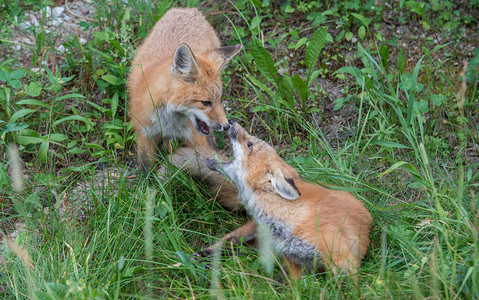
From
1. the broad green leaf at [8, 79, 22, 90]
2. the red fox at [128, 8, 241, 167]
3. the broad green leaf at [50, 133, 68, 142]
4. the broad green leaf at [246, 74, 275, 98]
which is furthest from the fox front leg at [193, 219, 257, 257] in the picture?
the broad green leaf at [8, 79, 22, 90]

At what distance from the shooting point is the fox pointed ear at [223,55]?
16.5 feet

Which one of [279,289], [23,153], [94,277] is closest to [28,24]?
[23,153]

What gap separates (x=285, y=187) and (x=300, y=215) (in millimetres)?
243

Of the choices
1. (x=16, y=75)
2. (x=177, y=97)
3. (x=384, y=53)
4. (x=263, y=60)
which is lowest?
(x=16, y=75)

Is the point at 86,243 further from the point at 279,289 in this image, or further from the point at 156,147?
the point at 279,289

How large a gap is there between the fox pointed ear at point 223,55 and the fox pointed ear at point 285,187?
5.71 ft

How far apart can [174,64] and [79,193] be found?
1507 millimetres

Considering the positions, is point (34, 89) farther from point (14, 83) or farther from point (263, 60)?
point (263, 60)

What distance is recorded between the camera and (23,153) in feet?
17.0

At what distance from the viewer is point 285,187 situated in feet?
11.8

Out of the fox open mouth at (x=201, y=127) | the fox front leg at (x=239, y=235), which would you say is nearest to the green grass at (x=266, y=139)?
the fox front leg at (x=239, y=235)

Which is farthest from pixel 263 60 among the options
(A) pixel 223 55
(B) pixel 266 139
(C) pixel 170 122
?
(C) pixel 170 122

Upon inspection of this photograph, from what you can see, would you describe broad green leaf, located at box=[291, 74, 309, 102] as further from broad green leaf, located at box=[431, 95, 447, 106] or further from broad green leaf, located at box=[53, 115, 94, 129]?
broad green leaf, located at box=[53, 115, 94, 129]

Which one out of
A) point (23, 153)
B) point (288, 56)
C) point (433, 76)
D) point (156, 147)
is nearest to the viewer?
point (156, 147)
